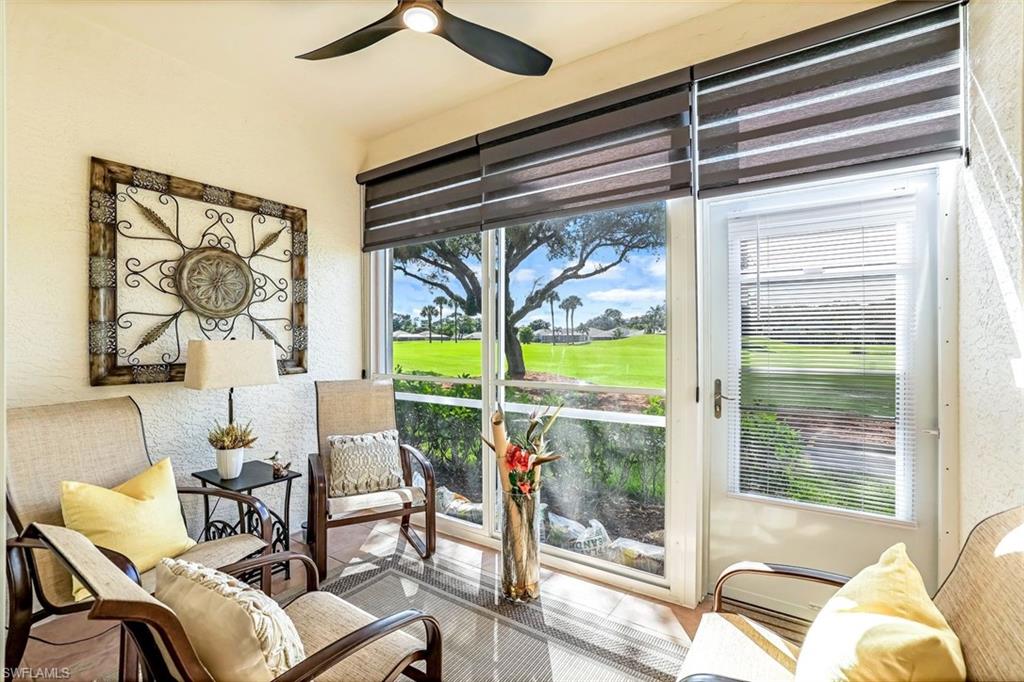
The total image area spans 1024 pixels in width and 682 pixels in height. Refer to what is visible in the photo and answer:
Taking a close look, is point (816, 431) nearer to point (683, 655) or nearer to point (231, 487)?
point (683, 655)

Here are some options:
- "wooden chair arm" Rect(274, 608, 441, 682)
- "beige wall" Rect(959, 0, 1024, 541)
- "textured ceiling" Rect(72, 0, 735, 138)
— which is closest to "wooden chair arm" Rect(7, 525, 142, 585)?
"wooden chair arm" Rect(274, 608, 441, 682)

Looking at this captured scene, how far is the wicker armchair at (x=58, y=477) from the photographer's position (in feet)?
5.16

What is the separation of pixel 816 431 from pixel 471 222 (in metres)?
2.21

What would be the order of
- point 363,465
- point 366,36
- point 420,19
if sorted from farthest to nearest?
point 363,465 → point 366,36 → point 420,19

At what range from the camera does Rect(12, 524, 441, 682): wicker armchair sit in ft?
3.22

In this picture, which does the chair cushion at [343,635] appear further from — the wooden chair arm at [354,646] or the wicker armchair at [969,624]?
the wicker armchair at [969,624]

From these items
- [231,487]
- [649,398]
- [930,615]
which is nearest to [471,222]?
[649,398]

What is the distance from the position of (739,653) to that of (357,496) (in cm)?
209

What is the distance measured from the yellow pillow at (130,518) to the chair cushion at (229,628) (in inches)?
35.6

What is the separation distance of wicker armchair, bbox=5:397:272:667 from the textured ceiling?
6.12ft

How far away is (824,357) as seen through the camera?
2176 mm

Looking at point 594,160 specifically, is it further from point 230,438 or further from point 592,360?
point 230,438

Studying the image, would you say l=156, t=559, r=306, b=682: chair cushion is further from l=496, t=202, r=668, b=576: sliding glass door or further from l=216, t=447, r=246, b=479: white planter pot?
l=496, t=202, r=668, b=576: sliding glass door

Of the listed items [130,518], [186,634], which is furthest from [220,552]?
[186,634]
